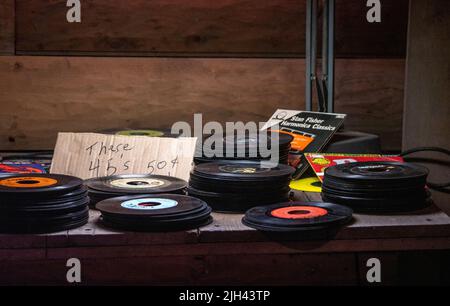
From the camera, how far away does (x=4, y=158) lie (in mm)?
2504

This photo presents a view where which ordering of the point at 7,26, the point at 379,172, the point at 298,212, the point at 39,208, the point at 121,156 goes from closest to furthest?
the point at 39,208 < the point at 298,212 < the point at 379,172 < the point at 121,156 < the point at 7,26

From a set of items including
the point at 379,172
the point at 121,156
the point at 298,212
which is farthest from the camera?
the point at 121,156

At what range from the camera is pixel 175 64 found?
117 inches

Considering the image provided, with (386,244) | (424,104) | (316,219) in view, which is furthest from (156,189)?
(424,104)

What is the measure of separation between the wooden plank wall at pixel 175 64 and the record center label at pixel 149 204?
1384 mm

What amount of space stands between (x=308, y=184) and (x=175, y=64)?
3.73ft

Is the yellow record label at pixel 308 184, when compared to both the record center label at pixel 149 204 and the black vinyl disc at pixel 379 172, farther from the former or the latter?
the record center label at pixel 149 204

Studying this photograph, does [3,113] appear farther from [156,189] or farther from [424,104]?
[424,104]

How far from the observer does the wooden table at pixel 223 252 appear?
4.82 feet

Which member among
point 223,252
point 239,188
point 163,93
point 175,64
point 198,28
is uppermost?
point 198,28

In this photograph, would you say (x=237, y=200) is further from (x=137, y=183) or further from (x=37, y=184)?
(x=37, y=184)

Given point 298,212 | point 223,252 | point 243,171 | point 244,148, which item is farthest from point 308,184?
point 223,252
